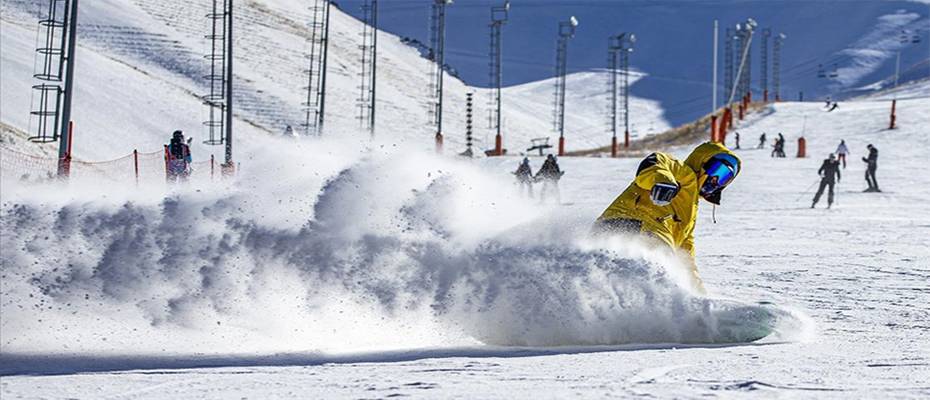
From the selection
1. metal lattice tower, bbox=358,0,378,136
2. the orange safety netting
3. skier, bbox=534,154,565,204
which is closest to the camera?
the orange safety netting

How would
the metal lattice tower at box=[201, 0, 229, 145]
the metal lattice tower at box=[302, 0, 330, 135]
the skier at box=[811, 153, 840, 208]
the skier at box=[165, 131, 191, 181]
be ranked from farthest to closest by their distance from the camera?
1. the metal lattice tower at box=[302, 0, 330, 135]
2. the metal lattice tower at box=[201, 0, 229, 145]
3. the skier at box=[811, 153, 840, 208]
4. the skier at box=[165, 131, 191, 181]

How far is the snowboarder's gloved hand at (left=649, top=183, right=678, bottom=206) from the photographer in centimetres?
866

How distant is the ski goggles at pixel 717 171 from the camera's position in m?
9.62

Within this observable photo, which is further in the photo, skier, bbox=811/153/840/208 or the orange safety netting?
skier, bbox=811/153/840/208

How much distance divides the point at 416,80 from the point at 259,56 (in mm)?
17633

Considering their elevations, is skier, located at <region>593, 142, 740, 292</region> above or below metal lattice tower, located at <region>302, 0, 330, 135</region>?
below

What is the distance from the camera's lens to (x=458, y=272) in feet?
28.5

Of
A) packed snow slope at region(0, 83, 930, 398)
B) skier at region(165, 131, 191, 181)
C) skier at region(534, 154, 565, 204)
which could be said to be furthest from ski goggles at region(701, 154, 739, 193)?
skier at region(534, 154, 565, 204)

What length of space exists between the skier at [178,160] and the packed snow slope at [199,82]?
12.6 ft

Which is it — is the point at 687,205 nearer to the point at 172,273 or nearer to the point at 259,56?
the point at 172,273

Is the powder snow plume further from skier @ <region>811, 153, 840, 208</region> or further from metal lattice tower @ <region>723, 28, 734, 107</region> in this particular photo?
metal lattice tower @ <region>723, 28, 734, 107</region>

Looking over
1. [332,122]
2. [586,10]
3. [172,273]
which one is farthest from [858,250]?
[586,10]

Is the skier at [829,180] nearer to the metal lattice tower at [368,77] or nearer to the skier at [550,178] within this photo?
the skier at [550,178]

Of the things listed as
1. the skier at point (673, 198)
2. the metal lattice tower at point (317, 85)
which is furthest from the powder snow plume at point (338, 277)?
the metal lattice tower at point (317, 85)
